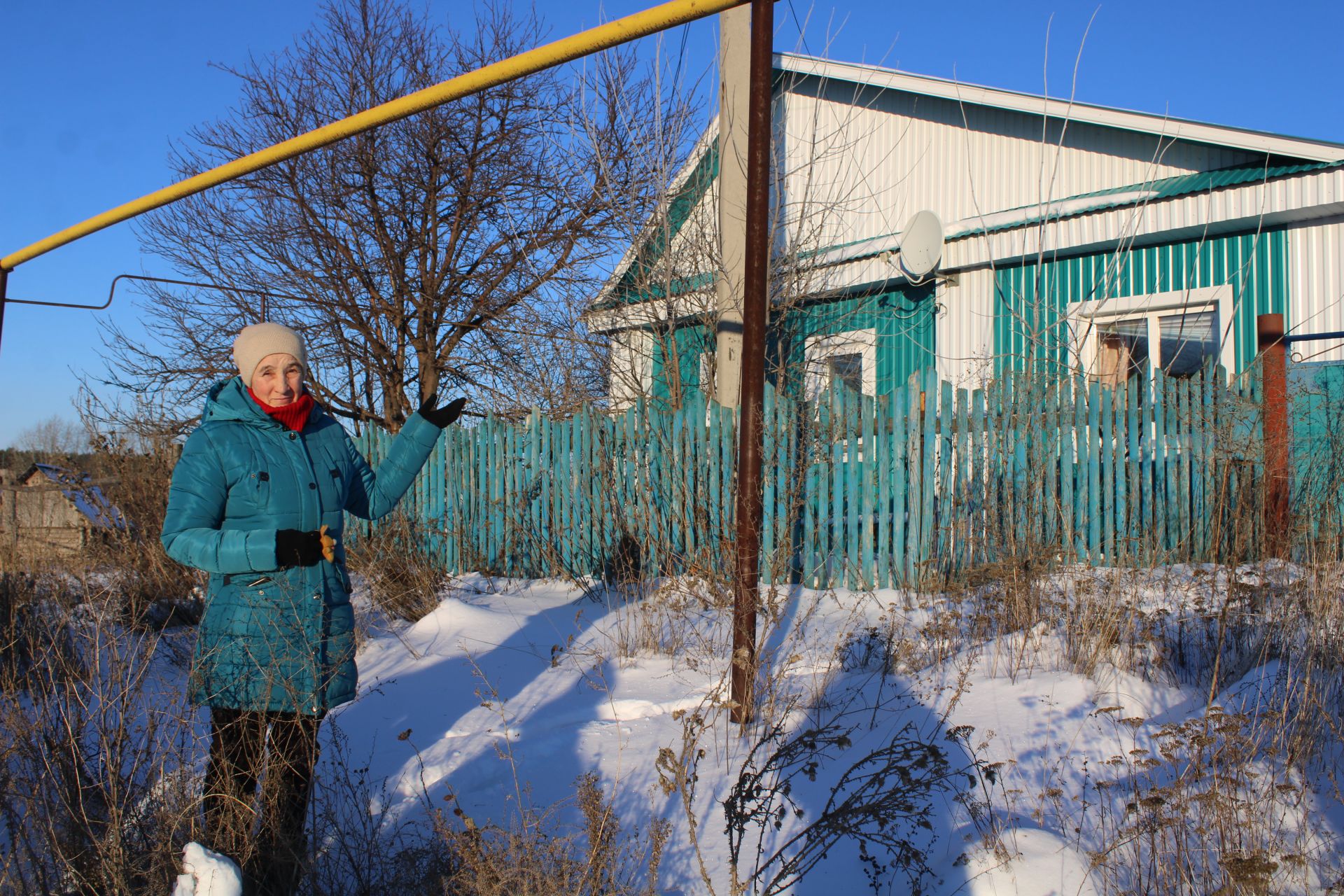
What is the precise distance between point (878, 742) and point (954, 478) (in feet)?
9.78

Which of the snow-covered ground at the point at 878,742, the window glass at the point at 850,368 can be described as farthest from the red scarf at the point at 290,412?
the window glass at the point at 850,368

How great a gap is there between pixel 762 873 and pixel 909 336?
8507mm

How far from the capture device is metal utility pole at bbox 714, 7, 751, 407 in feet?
24.5

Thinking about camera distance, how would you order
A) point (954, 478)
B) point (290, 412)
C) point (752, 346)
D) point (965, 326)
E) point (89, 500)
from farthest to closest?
point (965, 326)
point (89, 500)
point (954, 478)
point (752, 346)
point (290, 412)

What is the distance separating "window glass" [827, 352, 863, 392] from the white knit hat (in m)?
8.64

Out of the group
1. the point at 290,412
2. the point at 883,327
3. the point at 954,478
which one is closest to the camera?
the point at 290,412

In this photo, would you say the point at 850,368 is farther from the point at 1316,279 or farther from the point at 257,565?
the point at 257,565

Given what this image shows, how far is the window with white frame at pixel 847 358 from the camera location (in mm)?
10766

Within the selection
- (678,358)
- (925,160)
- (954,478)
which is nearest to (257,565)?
(954,478)

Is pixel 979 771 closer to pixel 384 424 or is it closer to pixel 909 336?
pixel 909 336

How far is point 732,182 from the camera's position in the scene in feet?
25.0

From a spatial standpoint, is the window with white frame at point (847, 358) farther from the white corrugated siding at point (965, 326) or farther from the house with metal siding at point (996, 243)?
the white corrugated siding at point (965, 326)

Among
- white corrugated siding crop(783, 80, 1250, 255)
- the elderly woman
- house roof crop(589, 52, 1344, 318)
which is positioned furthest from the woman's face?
white corrugated siding crop(783, 80, 1250, 255)

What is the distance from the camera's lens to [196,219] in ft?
43.9
